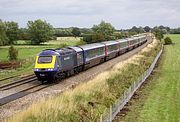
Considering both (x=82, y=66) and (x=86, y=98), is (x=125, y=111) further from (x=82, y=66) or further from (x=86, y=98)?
(x=82, y=66)

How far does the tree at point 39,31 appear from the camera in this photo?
5945 inches

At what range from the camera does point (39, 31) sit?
502 feet

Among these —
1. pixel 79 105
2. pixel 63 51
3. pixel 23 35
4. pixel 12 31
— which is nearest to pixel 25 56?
pixel 63 51

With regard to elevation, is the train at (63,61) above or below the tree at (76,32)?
above

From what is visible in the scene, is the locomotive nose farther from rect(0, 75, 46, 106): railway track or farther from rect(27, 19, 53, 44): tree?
rect(27, 19, 53, 44): tree

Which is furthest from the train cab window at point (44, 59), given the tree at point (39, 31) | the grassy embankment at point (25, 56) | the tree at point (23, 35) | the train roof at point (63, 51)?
the tree at point (23, 35)

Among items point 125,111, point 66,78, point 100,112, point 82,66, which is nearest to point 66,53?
point 66,78

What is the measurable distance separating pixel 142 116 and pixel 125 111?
135cm

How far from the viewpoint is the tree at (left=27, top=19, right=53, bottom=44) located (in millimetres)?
151000

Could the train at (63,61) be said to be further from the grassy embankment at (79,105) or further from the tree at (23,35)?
the tree at (23,35)

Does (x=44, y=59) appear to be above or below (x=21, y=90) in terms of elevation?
above

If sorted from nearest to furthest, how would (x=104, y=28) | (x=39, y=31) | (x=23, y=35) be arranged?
(x=39, y=31), (x=104, y=28), (x=23, y=35)

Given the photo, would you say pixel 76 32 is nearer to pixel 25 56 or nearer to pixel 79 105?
pixel 25 56

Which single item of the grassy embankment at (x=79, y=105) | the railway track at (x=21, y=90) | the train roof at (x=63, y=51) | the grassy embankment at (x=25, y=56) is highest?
the train roof at (x=63, y=51)
